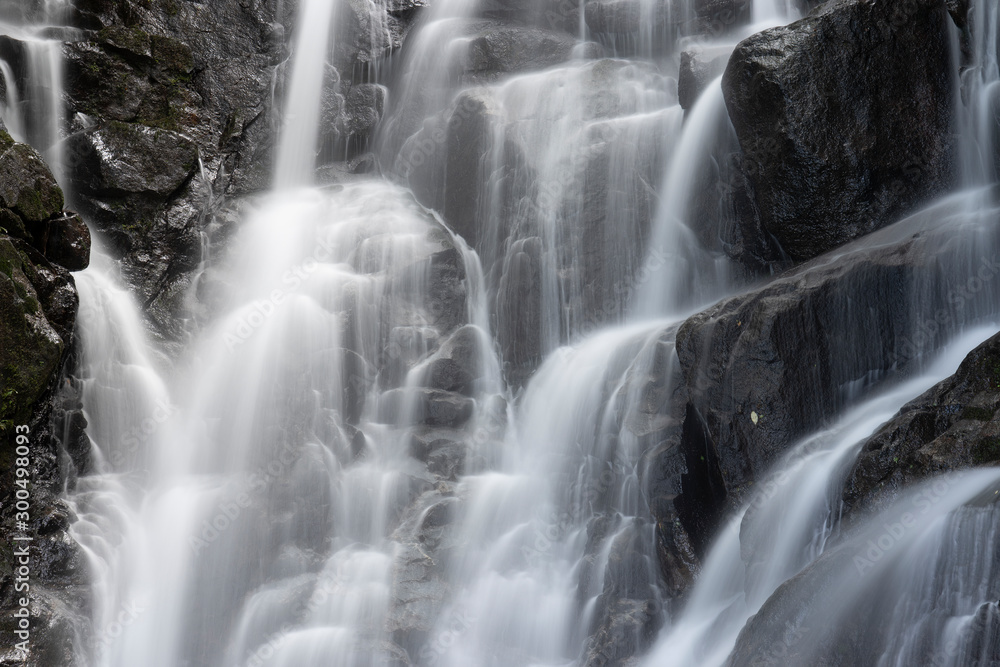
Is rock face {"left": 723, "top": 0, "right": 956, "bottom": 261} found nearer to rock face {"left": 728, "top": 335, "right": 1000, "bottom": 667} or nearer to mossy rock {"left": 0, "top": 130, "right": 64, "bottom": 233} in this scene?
rock face {"left": 728, "top": 335, "right": 1000, "bottom": 667}

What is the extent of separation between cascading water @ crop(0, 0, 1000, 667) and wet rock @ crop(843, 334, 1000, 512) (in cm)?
22

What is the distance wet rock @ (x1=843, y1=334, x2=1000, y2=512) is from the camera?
450cm

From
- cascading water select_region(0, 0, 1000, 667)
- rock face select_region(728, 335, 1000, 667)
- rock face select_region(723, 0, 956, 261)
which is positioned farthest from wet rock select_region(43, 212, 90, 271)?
rock face select_region(728, 335, 1000, 667)

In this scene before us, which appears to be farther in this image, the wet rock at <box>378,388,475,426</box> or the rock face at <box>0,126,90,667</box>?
the wet rock at <box>378,388,475,426</box>

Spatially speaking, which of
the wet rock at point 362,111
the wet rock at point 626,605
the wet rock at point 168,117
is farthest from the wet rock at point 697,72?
the wet rock at point 168,117

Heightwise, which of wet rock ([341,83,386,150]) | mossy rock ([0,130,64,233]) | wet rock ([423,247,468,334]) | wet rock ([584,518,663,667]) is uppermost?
wet rock ([341,83,386,150])

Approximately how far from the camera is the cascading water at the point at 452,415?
652 cm

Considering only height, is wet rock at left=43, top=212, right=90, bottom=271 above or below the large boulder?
above

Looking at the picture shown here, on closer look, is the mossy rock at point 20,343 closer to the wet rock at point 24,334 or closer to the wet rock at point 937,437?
the wet rock at point 24,334

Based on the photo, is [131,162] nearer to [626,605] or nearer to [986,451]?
[626,605]

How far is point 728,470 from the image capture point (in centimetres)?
627

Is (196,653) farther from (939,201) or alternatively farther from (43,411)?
(939,201)

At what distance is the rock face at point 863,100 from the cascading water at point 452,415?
1.23 feet

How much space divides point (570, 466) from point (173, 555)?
3808mm
